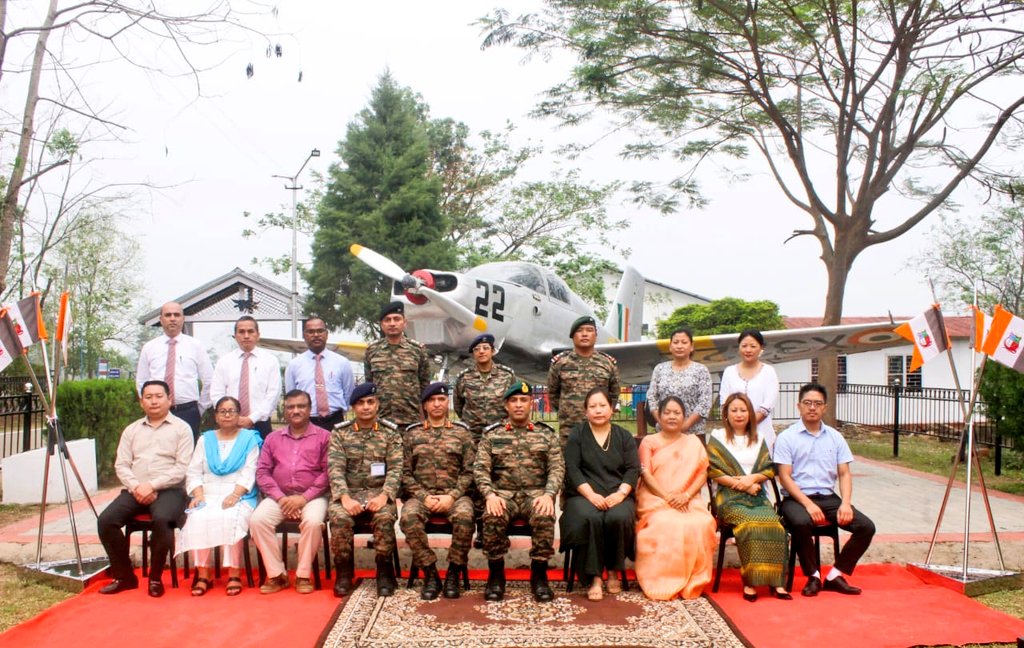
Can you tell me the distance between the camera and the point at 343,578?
14.5 ft

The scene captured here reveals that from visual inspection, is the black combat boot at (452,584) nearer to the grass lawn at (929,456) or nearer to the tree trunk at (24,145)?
the tree trunk at (24,145)

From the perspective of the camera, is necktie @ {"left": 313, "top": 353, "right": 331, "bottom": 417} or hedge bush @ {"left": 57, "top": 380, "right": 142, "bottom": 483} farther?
hedge bush @ {"left": 57, "top": 380, "right": 142, "bottom": 483}

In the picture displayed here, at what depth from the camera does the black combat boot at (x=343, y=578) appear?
4.39 m

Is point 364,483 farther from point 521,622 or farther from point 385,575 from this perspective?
point 521,622

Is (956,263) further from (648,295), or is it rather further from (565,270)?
(565,270)

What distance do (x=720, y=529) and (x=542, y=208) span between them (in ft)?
77.1

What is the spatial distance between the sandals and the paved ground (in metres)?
1.10

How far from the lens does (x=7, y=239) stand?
8.12 m

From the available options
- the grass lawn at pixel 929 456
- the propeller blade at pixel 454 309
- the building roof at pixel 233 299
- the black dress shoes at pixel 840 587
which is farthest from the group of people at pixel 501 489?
the building roof at pixel 233 299

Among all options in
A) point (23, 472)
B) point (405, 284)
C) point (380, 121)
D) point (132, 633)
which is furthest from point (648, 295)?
point (132, 633)

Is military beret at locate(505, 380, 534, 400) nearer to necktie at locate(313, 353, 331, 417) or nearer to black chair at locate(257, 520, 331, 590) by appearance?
black chair at locate(257, 520, 331, 590)

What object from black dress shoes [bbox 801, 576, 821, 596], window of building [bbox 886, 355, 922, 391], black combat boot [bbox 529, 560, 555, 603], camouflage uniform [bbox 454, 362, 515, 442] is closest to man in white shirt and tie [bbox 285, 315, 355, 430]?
camouflage uniform [bbox 454, 362, 515, 442]

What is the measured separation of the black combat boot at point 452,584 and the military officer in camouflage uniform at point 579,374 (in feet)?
4.13

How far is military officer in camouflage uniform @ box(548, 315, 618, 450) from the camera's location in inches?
207
